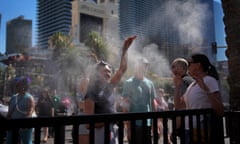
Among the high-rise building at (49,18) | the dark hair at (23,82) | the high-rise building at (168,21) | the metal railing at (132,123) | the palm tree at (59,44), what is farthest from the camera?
the high-rise building at (49,18)

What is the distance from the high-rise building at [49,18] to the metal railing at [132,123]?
3370 cm

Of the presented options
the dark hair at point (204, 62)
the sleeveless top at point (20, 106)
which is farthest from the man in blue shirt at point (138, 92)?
the sleeveless top at point (20, 106)

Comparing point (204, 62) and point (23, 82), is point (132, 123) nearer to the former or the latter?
point (204, 62)

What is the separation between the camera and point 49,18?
41.6 m

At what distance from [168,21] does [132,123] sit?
5443 mm

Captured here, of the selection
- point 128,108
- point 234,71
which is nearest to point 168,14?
point 234,71

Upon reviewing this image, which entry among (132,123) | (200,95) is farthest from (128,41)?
(132,123)

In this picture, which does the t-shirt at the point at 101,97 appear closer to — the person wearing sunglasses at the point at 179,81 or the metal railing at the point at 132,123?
the metal railing at the point at 132,123

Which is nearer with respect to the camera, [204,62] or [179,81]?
[204,62]

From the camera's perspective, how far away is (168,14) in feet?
21.5

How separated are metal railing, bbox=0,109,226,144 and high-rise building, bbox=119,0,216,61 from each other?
3938 millimetres

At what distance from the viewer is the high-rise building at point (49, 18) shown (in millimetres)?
36975

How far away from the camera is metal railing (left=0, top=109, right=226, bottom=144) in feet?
4.01

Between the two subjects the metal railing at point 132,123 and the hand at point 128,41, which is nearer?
the metal railing at point 132,123
